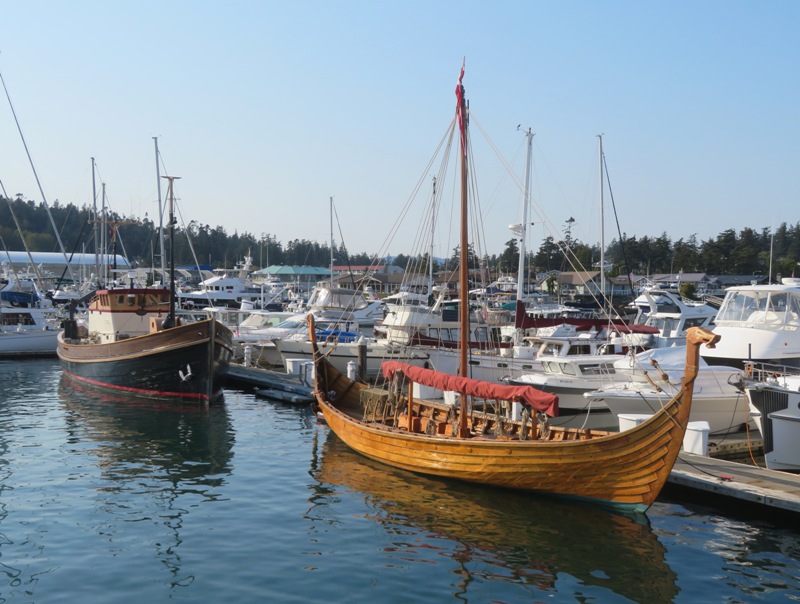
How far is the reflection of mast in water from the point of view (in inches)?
619

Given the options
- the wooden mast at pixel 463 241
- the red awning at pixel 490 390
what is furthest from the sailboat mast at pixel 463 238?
the red awning at pixel 490 390

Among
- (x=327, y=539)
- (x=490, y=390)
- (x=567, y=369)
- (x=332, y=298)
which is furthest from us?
(x=332, y=298)

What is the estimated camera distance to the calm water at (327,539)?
473 inches

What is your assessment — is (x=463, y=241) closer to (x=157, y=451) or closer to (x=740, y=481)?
(x=740, y=481)

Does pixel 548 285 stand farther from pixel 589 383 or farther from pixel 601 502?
pixel 601 502

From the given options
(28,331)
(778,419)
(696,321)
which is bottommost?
(28,331)

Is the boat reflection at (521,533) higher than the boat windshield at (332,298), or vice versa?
the boat windshield at (332,298)

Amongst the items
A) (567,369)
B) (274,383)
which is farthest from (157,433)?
(567,369)

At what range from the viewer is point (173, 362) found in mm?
28547

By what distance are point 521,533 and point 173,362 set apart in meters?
17.6

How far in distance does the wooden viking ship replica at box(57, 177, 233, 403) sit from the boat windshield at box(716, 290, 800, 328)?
58.8 feet

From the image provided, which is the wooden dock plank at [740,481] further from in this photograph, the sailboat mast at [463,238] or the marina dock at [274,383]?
the marina dock at [274,383]

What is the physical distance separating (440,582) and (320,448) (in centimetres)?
1011

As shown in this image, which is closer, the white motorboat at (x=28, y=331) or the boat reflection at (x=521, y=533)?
the boat reflection at (x=521, y=533)
